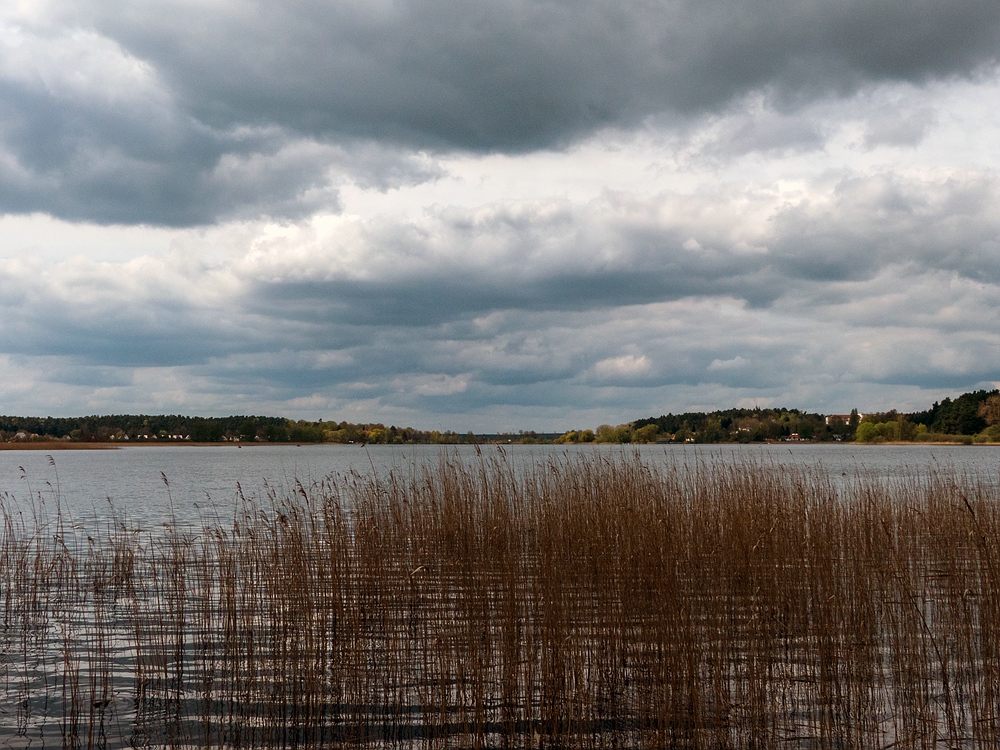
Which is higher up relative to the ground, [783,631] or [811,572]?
[811,572]

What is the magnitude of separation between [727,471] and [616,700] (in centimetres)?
931

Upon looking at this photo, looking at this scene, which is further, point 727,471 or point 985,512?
point 727,471

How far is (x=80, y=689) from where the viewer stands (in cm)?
645

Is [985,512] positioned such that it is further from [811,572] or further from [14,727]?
[14,727]

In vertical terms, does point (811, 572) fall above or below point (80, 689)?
above

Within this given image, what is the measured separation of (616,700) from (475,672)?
4.09ft

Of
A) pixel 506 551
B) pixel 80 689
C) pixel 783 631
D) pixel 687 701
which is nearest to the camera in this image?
pixel 687 701

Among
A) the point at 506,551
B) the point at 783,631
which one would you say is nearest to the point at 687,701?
the point at 506,551

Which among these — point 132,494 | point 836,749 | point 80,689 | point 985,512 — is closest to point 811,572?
point 836,749

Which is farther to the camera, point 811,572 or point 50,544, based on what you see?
point 50,544

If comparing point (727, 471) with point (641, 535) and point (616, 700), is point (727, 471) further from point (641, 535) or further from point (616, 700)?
point (616, 700)

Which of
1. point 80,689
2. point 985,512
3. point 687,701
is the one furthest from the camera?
point 985,512

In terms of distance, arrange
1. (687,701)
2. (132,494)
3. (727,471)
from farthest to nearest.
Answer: (132,494), (727,471), (687,701)

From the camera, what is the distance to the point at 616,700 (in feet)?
19.7
